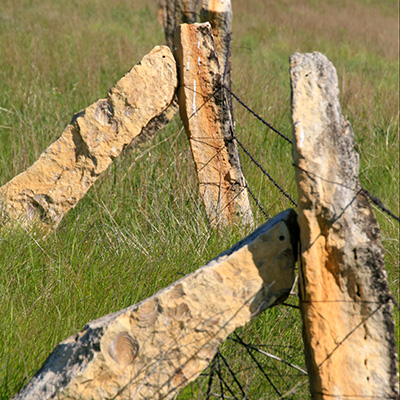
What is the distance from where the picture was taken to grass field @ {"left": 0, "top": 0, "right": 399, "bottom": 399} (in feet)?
6.70

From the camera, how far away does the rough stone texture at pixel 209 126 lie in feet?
8.99

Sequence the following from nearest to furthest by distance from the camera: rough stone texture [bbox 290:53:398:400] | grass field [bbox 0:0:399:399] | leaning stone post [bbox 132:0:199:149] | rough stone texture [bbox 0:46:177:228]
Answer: rough stone texture [bbox 290:53:398:400], grass field [bbox 0:0:399:399], rough stone texture [bbox 0:46:177:228], leaning stone post [bbox 132:0:199:149]

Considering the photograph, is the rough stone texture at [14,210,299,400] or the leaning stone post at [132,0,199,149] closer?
the rough stone texture at [14,210,299,400]

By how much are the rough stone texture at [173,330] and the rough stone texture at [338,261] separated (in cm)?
12

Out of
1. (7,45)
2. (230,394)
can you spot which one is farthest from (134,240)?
(7,45)

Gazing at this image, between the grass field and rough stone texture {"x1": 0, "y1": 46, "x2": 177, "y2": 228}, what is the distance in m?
0.21

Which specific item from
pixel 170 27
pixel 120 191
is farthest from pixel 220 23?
pixel 170 27

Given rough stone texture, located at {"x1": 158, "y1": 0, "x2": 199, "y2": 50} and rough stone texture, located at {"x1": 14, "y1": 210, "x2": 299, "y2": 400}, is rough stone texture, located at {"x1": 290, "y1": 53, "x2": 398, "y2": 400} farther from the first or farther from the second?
rough stone texture, located at {"x1": 158, "y1": 0, "x2": 199, "y2": 50}

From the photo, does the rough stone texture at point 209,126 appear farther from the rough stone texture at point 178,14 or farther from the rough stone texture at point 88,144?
the rough stone texture at point 178,14

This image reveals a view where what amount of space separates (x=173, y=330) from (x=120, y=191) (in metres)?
2.00

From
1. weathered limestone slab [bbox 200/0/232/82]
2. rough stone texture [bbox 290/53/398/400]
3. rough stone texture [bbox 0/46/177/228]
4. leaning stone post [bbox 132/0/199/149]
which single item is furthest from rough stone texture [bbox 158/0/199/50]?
rough stone texture [bbox 290/53/398/400]

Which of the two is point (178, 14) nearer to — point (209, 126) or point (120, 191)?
point (120, 191)

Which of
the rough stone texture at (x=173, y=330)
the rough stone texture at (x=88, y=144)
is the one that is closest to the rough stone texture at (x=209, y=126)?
the rough stone texture at (x=88, y=144)

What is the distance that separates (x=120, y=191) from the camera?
11.1 feet
